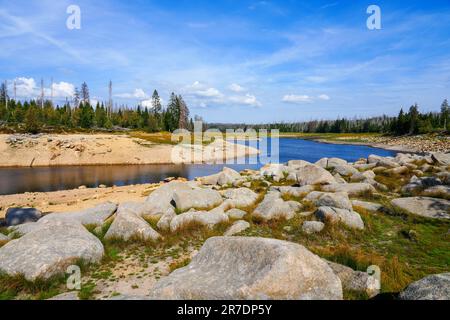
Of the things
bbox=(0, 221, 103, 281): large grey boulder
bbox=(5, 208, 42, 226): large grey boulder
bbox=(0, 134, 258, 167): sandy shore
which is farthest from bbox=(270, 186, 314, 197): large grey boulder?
bbox=(0, 134, 258, 167): sandy shore

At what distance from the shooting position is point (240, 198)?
1678 cm

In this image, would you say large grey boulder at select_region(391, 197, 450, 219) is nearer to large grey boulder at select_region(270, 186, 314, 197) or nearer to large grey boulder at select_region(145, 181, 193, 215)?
large grey boulder at select_region(270, 186, 314, 197)

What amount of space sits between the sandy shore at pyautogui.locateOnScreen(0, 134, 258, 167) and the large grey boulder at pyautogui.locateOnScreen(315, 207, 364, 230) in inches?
1845

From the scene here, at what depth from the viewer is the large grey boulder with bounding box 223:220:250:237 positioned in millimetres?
12233

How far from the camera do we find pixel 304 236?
12.0 meters

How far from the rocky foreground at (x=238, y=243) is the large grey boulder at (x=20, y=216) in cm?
6

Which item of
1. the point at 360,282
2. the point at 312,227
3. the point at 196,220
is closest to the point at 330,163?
the point at 312,227

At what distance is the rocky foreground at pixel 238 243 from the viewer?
6.14 meters

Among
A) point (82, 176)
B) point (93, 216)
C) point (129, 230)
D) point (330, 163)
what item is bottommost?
point (82, 176)

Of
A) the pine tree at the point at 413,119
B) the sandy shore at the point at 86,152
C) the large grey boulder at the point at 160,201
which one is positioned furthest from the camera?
the pine tree at the point at 413,119

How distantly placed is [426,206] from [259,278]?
527 inches

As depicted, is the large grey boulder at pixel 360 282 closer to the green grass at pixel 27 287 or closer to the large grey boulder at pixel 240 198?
the green grass at pixel 27 287

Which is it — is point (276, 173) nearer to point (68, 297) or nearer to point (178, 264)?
point (178, 264)

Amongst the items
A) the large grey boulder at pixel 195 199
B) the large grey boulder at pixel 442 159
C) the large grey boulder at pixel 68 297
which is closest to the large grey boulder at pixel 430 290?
the large grey boulder at pixel 68 297
